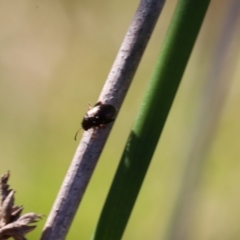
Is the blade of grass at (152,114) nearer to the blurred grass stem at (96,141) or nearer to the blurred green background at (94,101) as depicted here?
the blurred grass stem at (96,141)

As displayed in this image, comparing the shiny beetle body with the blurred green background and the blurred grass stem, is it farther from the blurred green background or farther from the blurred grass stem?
the blurred green background

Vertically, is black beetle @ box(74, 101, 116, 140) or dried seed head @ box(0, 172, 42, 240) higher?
black beetle @ box(74, 101, 116, 140)

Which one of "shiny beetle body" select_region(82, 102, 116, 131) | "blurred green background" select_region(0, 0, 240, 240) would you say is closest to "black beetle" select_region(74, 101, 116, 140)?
"shiny beetle body" select_region(82, 102, 116, 131)

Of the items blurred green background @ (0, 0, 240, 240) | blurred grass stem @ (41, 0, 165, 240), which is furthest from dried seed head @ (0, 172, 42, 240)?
blurred green background @ (0, 0, 240, 240)

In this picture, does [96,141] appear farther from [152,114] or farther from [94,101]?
[94,101]

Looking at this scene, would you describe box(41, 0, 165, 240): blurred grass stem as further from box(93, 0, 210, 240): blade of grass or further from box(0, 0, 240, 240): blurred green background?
box(0, 0, 240, 240): blurred green background

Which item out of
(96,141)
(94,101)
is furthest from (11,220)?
(94,101)

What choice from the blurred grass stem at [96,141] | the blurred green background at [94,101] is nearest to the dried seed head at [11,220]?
the blurred grass stem at [96,141]

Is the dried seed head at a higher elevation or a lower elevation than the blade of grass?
lower

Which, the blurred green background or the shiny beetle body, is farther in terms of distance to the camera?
the blurred green background
